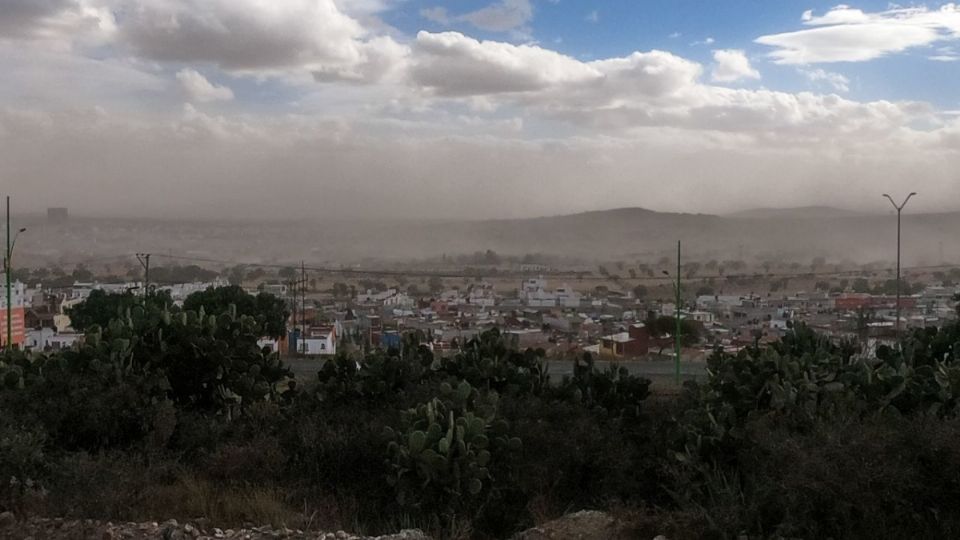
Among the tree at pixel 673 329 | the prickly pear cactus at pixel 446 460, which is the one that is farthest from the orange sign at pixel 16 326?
the prickly pear cactus at pixel 446 460

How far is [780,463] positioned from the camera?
7.15m

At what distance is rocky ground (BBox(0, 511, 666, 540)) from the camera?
23.0 feet

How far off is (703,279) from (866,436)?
49.4 metres

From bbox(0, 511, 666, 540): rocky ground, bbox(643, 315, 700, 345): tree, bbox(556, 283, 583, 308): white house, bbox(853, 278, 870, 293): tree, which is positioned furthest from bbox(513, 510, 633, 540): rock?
bbox(853, 278, 870, 293): tree

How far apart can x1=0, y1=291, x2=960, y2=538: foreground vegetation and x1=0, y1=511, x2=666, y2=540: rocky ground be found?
0.25 m

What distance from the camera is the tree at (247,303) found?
33594 mm

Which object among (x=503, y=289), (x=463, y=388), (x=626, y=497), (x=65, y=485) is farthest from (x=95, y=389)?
(x=503, y=289)

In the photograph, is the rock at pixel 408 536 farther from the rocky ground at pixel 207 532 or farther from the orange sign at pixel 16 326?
the orange sign at pixel 16 326

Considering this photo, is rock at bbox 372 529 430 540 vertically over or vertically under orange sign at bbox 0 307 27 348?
over

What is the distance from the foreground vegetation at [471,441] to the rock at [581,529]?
0.19 m

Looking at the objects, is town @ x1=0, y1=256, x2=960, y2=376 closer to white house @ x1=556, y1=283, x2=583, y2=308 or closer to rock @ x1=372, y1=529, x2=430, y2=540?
white house @ x1=556, y1=283, x2=583, y2=308

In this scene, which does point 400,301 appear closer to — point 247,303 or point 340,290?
point 340,290

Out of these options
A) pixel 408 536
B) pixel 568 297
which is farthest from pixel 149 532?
pixel 568 297

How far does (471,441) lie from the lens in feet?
27.5
